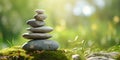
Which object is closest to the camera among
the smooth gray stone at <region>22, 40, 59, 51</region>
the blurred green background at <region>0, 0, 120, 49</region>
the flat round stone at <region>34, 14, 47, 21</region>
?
the blurred green background at <region>0, 0, 120, 49</region>

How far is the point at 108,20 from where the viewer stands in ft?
12.9

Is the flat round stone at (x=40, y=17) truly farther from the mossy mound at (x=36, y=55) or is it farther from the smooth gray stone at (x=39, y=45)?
the mossy mound at (x=36, y=55)

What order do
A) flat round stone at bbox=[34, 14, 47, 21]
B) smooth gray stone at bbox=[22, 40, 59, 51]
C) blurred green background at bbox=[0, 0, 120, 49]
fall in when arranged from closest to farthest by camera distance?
1. blurred green background at bbox=[0, 0, 120, 49]
2. smooth gray stone at bbox=[22, 40, 59, 51]
3. flat round stone at bbox=[34, 14, 47, 21]

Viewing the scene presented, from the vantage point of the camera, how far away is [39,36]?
5.22 meters

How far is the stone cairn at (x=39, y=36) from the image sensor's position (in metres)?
5.14

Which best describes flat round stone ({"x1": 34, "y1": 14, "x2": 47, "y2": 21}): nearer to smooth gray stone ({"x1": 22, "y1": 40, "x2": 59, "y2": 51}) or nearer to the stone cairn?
the stone cairn

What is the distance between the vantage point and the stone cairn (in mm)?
5141

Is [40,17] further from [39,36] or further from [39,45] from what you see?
[39,45]

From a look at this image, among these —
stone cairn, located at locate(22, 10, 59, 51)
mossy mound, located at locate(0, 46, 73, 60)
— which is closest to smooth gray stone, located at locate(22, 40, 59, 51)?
stone cairn, located at locate(22, 10, 59, 51)

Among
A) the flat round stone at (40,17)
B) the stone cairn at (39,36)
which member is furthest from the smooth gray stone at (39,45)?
the flat round stone at (40,17)

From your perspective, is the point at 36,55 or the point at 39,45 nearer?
the point at 36,55

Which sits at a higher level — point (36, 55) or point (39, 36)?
point (39, 36)

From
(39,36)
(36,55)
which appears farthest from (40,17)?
(36,55)

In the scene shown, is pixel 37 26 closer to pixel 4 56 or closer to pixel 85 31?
pixel 4 56
